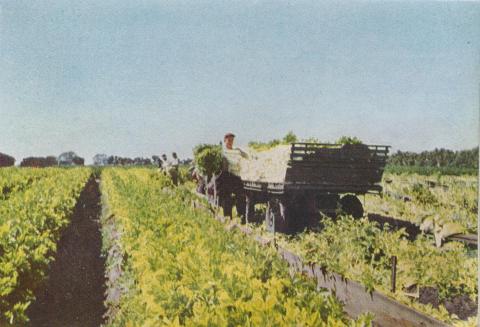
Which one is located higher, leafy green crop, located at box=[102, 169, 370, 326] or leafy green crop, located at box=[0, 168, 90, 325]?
leafy green crop, located at box=[102, 169, 370, 326]

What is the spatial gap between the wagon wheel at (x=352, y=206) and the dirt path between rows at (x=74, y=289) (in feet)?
17.8

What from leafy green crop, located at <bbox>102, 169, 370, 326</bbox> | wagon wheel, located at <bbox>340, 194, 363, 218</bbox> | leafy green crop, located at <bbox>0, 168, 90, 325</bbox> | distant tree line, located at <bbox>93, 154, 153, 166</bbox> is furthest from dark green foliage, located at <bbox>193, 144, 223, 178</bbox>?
distant tree line, located at <bbox>93, 154, 153, 166</bbox>

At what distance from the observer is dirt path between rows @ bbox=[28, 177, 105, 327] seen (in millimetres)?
6074

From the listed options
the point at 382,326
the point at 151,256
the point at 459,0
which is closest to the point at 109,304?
the point at 151,256

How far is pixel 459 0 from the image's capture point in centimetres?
424

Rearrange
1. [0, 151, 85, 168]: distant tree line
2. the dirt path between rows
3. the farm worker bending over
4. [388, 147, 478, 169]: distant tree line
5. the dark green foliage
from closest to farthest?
the dirt path between rows, the farm worker bending over, the dark green foliage, [0, 151, 85, 168]: distant tree line, [388, 147, 478, 169]: distant tree line

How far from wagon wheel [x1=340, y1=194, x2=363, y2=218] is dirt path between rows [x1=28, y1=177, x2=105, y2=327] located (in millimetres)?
5430

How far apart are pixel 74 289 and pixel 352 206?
606 centimetres

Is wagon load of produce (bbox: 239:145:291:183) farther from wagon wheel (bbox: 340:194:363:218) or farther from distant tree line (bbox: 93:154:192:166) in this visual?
distant tree line (bbox: 93:154:192:166)

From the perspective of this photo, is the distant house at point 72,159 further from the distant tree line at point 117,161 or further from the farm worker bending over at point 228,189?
the farm worker bending over at point 228,189

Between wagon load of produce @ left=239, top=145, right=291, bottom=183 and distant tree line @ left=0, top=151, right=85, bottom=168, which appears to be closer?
wagon load of produce @ left=239, top=145, right=291, bottom=183

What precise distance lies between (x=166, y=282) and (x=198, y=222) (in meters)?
2.54

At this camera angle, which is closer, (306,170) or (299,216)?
(306,170)

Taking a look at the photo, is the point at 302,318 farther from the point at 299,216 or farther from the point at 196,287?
the point at 299,216
